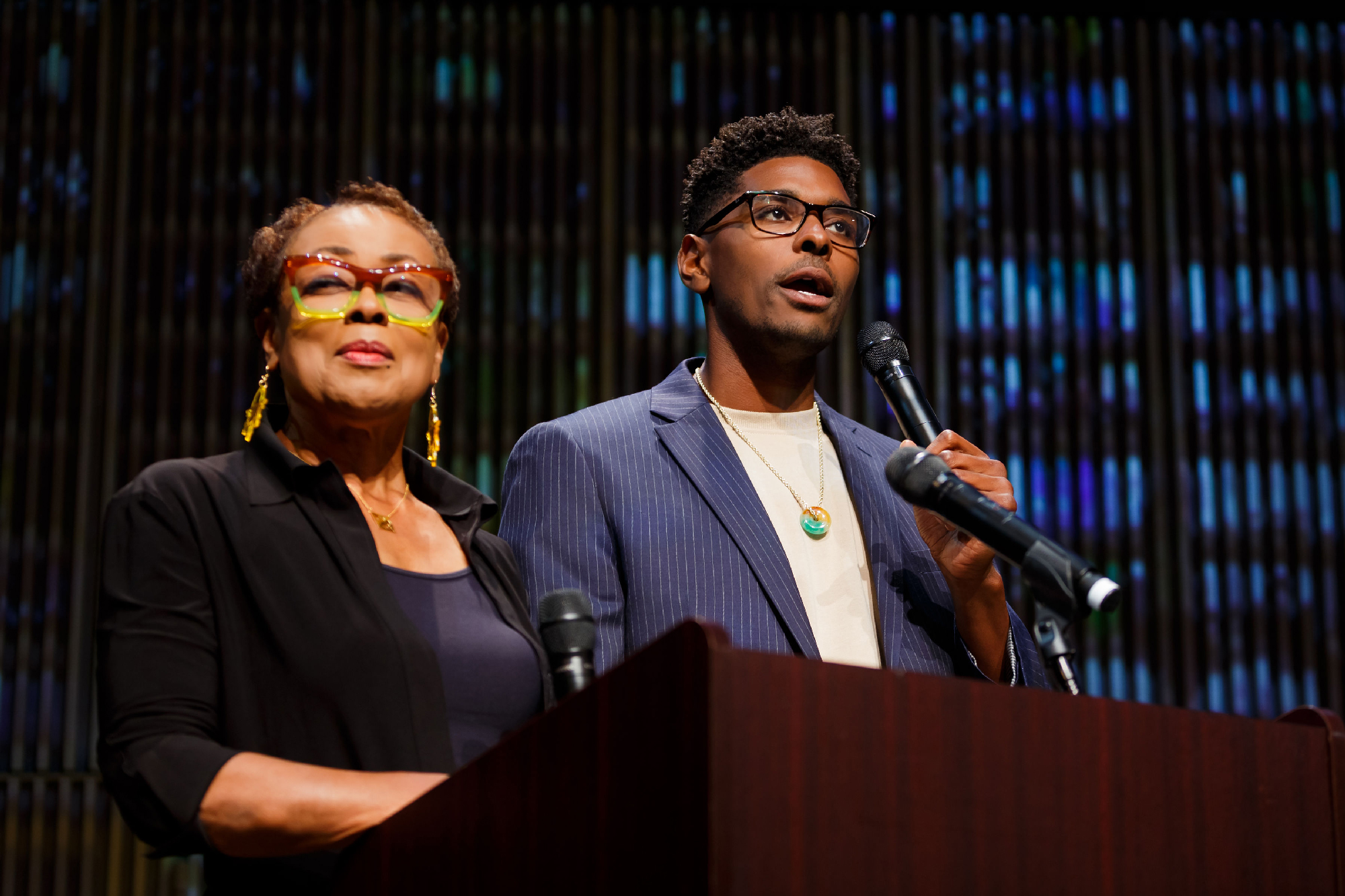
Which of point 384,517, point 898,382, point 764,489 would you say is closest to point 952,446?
point 898,382

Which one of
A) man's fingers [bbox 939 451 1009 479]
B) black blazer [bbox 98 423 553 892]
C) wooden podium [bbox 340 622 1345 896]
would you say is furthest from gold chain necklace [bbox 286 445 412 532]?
man's fingers [bbox 939 451 1009 479]

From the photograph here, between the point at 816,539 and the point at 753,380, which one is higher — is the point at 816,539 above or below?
below

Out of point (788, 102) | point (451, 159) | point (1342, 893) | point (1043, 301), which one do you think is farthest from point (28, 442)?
point (1342, 893)

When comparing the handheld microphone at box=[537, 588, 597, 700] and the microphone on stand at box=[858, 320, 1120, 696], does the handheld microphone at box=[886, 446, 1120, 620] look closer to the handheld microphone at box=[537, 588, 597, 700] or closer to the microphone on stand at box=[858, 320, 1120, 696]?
the microphone on stand at box=[858, 320, 1120, 696]

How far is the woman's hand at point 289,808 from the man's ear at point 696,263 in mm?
1436

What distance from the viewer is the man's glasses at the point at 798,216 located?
2.41 meters

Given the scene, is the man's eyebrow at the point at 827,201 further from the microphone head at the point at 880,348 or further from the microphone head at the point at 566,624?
the microphone head at the point at 566,624

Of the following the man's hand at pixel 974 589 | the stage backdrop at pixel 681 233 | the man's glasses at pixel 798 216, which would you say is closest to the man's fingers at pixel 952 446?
the man's hand at pixel 974 589

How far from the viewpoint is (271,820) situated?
1.27 meters

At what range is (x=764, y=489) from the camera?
7.69 ft

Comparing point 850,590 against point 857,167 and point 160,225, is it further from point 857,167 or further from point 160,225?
point 160,225

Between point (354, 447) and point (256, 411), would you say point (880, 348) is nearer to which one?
point (354, 447)

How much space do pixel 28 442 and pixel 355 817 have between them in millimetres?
3323

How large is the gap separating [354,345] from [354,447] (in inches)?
6.2
